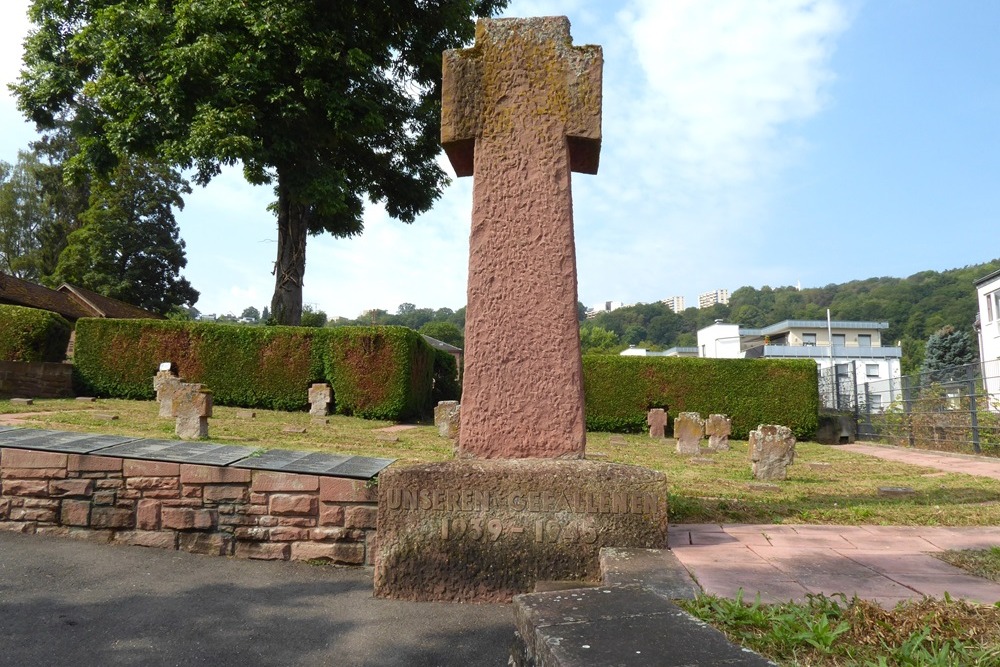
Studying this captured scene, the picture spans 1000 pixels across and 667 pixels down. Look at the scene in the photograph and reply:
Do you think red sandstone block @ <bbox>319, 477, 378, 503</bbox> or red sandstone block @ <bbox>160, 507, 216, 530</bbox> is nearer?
red sandstone block @ <bbox>319, 477, 378, 503</bbox>

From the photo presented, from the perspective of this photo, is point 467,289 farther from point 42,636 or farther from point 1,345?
point 1,345

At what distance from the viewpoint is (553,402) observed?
10.8ft

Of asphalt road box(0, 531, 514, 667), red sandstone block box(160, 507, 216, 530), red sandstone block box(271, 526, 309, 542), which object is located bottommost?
asphalt road box(0, 531, 514, 667)

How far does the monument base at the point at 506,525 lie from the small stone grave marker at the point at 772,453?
17.9ft

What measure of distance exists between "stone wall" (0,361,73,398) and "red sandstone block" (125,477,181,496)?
12.1 metres

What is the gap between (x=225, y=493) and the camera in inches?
146

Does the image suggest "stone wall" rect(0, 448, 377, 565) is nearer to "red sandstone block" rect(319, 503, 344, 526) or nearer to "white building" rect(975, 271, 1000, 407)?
"red sandstone block" rect(319, 503, 344, 526)

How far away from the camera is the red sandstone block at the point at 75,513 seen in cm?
383

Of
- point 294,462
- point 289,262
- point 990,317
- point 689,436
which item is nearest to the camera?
point 294,462

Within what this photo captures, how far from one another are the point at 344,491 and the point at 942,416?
13.3 meters

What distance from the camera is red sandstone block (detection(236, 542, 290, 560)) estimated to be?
3.61 metres

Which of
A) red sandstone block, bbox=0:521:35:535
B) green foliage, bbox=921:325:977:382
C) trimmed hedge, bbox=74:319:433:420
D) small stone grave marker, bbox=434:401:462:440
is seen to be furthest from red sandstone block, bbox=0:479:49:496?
green foliage, bbox=921:325:977:382

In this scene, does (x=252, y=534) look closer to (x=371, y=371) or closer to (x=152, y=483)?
(x=152, y=483)

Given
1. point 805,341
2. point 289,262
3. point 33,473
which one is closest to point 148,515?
point 33,473
